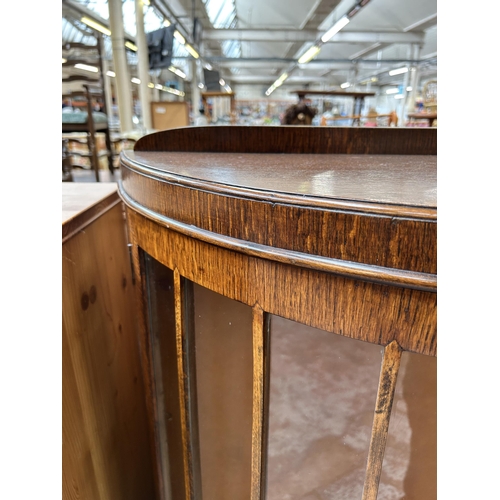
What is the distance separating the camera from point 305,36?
11.5m

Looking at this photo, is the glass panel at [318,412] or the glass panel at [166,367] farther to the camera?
the glass panel at [166,367]

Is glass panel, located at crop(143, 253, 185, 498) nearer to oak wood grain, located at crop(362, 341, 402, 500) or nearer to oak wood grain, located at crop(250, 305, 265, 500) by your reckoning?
oak wood grain, located at crop(250, 305, 265, 500)

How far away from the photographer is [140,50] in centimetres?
580

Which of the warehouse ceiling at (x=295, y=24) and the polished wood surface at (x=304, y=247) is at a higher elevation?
the warehouse ceiling at (x=295, y=24)

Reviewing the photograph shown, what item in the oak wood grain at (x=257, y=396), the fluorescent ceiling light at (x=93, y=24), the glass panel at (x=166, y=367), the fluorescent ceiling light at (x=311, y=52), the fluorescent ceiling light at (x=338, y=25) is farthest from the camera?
the fluorescent ceiling light at (x=311, y=52)

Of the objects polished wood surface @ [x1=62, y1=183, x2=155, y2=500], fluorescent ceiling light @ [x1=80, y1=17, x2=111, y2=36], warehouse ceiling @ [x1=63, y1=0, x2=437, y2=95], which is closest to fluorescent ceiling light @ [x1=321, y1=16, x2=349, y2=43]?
warehouse ceiling @ [x1=63, y1=0, x2=437, y2=95]

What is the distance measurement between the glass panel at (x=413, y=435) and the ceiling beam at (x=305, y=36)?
1159 centimetres

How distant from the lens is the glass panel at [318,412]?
0.42 meters

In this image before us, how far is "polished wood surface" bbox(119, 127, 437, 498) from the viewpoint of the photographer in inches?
11.3

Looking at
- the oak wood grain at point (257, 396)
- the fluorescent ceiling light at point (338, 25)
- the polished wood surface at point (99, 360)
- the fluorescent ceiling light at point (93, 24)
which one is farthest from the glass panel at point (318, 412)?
the fluorescent ceiling light at point (338, 25)

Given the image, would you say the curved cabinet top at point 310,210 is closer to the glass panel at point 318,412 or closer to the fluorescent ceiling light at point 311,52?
the glass panel at point 318,412

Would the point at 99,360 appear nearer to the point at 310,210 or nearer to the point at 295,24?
the point at 310,210

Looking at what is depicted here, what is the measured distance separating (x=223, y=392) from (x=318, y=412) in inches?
5.3
